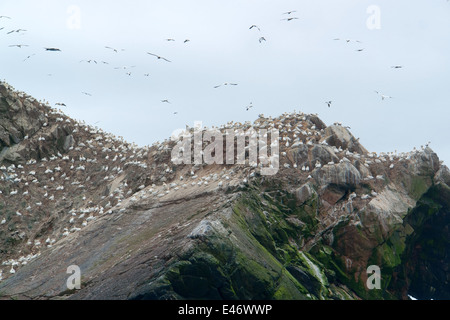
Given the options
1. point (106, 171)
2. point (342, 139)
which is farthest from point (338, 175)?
point (106, 171)

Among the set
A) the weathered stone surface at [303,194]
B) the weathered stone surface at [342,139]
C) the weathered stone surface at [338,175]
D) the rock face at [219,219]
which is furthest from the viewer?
the weathered stone surface at [342,139]

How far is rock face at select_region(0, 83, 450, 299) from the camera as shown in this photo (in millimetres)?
28641

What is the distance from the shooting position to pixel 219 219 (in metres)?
29.5

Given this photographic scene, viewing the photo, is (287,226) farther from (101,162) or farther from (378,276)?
(101,162)

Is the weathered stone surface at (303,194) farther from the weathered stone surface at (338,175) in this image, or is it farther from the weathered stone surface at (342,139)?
the weathered stone surface at (342,139)

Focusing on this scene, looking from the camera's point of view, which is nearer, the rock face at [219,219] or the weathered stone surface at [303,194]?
the rock face at [219,219]

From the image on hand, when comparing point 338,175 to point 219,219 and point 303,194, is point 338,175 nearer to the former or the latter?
point 303,194

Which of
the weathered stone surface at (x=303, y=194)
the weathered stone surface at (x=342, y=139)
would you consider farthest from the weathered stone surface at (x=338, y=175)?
the weathered stone surface at (x=342, y=139)

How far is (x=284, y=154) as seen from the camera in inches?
1563

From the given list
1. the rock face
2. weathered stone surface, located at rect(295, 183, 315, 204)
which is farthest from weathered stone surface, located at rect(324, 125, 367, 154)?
weathered stone surface, located at rect(295, 183, 315, 204)

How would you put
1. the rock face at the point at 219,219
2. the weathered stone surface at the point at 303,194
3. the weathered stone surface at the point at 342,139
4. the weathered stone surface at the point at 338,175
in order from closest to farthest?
the rock face at the point at 219,219 < the weathered stone surface at the point at 303,194 < the weathered stone surface at the point at 338,175 < the weathered stone surface at the point at 342,139

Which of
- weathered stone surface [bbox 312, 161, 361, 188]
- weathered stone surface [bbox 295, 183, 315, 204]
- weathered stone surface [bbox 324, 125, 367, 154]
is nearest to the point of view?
weathered stone surface [bbox 295, 183, 315, 204]

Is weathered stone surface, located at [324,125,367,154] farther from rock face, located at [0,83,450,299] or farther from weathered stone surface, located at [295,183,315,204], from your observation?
weathered stone surface, located at [295,183,315,204]

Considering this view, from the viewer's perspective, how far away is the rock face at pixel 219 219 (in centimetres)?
2864
